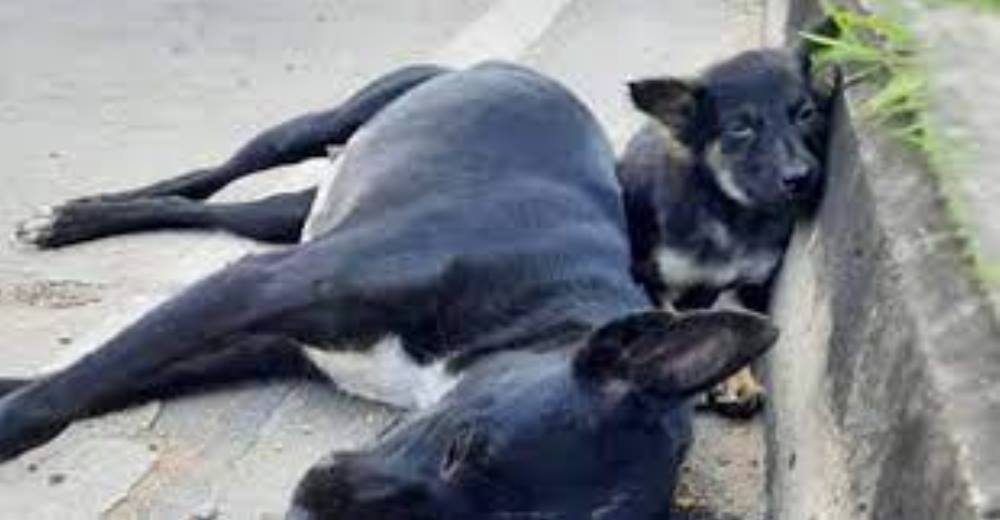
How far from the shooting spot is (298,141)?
19.1ft

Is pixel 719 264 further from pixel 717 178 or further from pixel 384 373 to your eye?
pixel 384 373

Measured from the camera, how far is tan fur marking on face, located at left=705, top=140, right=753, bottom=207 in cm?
498

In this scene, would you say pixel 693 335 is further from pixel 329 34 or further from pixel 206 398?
pixel 329 34

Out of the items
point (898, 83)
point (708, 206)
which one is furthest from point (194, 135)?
point (898, 83)

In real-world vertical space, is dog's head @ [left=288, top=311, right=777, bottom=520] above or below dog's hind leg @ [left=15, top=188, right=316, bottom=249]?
above

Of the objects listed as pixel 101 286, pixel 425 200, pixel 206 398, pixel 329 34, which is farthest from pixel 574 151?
pixel 329 34

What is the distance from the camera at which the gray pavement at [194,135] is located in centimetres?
407

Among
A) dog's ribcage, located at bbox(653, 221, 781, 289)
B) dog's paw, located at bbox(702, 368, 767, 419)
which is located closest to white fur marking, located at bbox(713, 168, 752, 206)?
dog's ribcage, located at bbox(653, 221, 781, 289)

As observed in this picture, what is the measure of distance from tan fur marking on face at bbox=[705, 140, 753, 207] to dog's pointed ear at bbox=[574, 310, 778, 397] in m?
1.78

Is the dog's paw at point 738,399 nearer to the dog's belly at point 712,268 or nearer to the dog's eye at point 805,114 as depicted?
the dog's belly at point 712,268

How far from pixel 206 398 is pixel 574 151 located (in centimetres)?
113

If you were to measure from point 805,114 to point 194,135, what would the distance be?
2.95 m

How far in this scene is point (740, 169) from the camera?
4.96 metres

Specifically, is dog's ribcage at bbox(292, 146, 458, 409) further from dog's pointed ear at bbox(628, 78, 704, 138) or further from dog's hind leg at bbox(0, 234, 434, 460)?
dog's pointed ear at bbox(628, 78, 704, 138)
